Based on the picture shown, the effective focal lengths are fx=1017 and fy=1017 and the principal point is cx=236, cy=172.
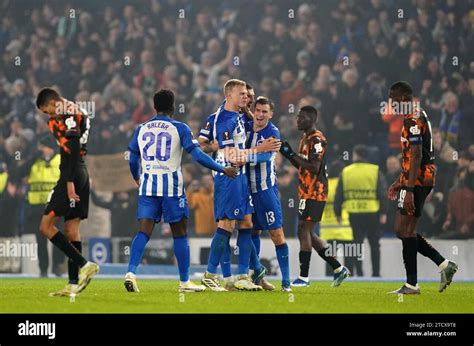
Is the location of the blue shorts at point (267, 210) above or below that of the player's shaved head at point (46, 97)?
below

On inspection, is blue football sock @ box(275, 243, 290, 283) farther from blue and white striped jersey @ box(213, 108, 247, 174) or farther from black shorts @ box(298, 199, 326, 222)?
black shorts @ box(298, 199, 326, 222)

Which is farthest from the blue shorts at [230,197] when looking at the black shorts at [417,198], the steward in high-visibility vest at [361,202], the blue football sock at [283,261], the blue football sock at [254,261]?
the steward in high-visibility vest at [361,202]

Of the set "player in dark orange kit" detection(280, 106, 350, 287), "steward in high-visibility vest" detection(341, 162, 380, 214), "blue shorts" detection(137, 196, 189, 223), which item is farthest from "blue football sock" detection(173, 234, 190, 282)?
"steward in high-visibility vest" detection(341, 162, 380, 214)

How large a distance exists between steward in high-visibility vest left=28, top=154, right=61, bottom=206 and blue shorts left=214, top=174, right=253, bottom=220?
6556mm

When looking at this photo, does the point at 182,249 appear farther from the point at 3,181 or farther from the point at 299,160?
the point at 3,181

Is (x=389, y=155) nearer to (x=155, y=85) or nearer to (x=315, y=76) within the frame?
(x=315, y=76)

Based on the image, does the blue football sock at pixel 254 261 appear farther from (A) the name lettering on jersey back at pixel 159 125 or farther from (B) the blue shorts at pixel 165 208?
(A) the name lettering on jersey back at pixel 159 125

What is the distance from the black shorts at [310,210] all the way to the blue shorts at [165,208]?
252 cm

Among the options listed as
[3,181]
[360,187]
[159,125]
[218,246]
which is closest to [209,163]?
[159,125]

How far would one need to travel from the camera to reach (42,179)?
17750 millimetres

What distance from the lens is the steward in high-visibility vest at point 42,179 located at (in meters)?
17.6

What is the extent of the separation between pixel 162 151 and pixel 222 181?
92 cm

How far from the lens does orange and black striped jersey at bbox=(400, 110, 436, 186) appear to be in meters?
11.4

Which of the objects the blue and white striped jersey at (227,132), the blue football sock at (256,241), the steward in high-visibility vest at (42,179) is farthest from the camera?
the steward in high-visibility vest at (42,179)
